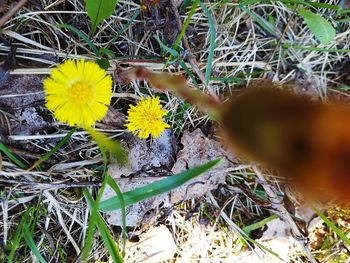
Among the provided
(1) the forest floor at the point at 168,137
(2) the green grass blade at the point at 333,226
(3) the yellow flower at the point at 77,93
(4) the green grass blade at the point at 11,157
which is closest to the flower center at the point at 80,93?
(3) the yellow flower at the point at 77,93

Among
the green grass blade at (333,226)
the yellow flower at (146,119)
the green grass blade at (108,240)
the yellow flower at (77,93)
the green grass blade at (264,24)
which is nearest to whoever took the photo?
the yellow flower at (77,93)

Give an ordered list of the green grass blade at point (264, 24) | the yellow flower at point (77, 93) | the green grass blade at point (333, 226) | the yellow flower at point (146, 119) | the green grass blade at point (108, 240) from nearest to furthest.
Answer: the yellow flower at point (77, 93) < the green grass blade at point (108, 240) < the yellow flower at point (146, 119) < the green grass blade at point (333, 226) < the green grass blade at point (264, 24)

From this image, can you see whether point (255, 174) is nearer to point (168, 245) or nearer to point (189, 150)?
point (189, 150)

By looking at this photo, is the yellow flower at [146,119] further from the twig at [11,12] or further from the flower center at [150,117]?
the twig at [11,12]

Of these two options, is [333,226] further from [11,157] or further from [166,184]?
[11,157]

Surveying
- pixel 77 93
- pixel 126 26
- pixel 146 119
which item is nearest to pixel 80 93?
pixel 77 93

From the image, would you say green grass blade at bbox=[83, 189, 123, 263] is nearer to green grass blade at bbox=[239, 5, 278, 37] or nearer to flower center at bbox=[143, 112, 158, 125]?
flower center at bbox=[143, 112, 158, 125]

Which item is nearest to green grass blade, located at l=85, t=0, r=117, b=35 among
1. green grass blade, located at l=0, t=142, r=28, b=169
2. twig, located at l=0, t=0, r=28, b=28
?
twig, located at l=0, t=0, r=28, b=28

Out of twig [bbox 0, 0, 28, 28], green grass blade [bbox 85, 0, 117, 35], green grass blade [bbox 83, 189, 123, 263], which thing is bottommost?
green grass blade [bbox 83, 189, 123, 263]

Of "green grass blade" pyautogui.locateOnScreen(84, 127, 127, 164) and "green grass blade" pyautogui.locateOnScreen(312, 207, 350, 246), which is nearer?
"green grass blade" pyautogui.locateOnScreen(84, 127, 127, 164)

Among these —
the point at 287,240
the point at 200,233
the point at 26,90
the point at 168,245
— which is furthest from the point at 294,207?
the point at 26,90
